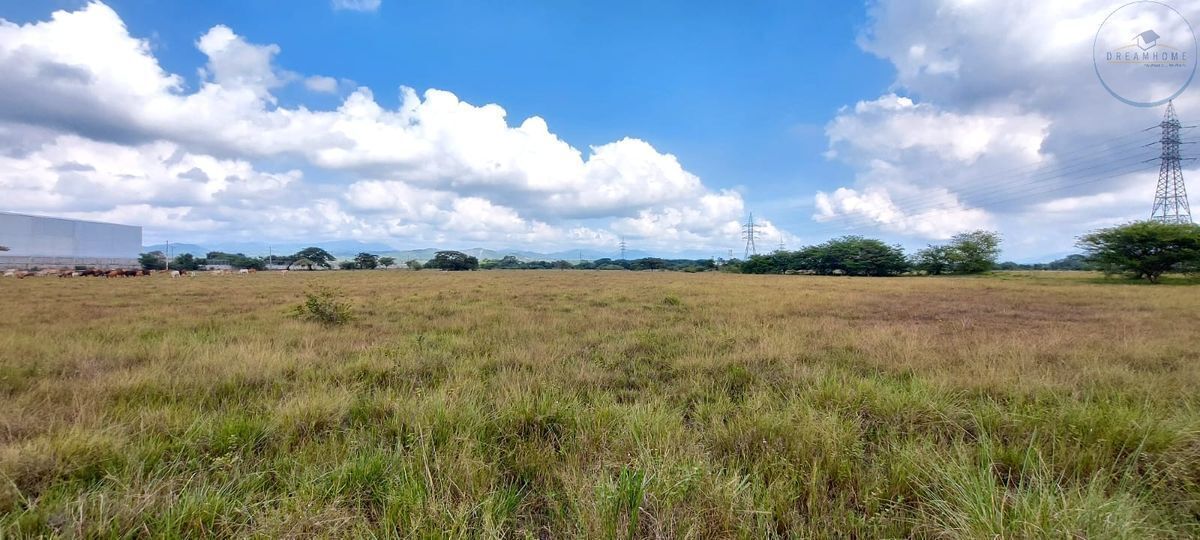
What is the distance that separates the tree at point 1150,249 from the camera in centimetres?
2953

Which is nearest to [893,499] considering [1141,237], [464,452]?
[464,452]

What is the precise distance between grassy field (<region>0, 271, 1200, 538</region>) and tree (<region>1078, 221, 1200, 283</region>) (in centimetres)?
3959

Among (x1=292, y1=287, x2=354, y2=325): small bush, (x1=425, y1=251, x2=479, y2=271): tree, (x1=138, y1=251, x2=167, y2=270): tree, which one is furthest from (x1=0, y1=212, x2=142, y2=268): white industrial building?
(x1=292, y1=287, x2=354, y2=325): small bush

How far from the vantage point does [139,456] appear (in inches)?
110

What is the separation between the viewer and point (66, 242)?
77688mm

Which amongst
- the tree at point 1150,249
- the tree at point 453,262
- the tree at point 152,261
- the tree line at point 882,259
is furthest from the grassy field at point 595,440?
the tree at point 152,261

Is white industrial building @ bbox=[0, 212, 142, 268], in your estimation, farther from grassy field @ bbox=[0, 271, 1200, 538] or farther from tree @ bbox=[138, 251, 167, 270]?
grassy field @ bbox=[0, 271, 1200, 538]

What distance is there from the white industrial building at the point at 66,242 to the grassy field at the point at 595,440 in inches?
3716

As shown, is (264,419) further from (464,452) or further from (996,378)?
(996,378)

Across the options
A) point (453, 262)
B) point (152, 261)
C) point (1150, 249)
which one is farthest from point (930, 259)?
point (152, 261)

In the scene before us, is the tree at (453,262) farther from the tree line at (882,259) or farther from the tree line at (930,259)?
the tree line at (882,259)

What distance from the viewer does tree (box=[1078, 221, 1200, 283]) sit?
29531 millimetres

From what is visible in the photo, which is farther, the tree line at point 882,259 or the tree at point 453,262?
the tree at point 453,262

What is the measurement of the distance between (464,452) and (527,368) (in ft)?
8.70
